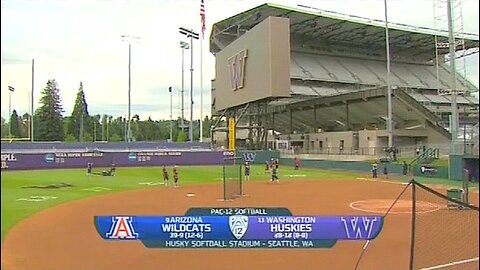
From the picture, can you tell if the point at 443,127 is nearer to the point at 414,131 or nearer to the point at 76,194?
the point at 414,131

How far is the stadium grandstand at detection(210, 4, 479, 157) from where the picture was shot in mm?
56781

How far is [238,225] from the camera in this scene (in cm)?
964

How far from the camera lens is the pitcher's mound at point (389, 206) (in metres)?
19.8

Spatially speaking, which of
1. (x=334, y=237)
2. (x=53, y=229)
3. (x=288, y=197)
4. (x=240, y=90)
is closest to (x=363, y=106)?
(x=240, y=90)

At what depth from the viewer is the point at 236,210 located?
1088cm

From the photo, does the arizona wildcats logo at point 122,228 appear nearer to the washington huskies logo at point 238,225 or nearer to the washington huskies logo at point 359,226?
the washington huskies logo at point 238,225

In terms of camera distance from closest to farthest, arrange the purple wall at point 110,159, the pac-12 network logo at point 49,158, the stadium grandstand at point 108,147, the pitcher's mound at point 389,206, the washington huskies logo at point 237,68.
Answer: the pitcher's mound at point 389,206, the purple wall at point 110,159, the pac-12 network logo at point 49,158, the washington huskies logo at point 237,68, the stadium grandstand at point 108,147

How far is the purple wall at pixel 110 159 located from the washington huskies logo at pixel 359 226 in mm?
40049

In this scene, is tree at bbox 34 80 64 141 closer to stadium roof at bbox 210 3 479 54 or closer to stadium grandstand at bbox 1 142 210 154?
stadium grandstand at bbox 1 142 210 154

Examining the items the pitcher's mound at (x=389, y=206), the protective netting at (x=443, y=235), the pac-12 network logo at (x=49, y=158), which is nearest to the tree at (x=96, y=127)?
the pac-12 network logo at (x=49, y=158)

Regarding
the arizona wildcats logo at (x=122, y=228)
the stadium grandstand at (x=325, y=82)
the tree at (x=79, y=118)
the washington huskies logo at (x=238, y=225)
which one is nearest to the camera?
the washington huskies logo at (x=238, y=225)

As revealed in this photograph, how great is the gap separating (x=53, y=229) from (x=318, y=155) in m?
52.7

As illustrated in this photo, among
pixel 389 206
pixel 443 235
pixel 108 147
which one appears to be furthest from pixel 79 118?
pixel 443 235

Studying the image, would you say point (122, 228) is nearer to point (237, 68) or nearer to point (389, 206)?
point (389, 206)
